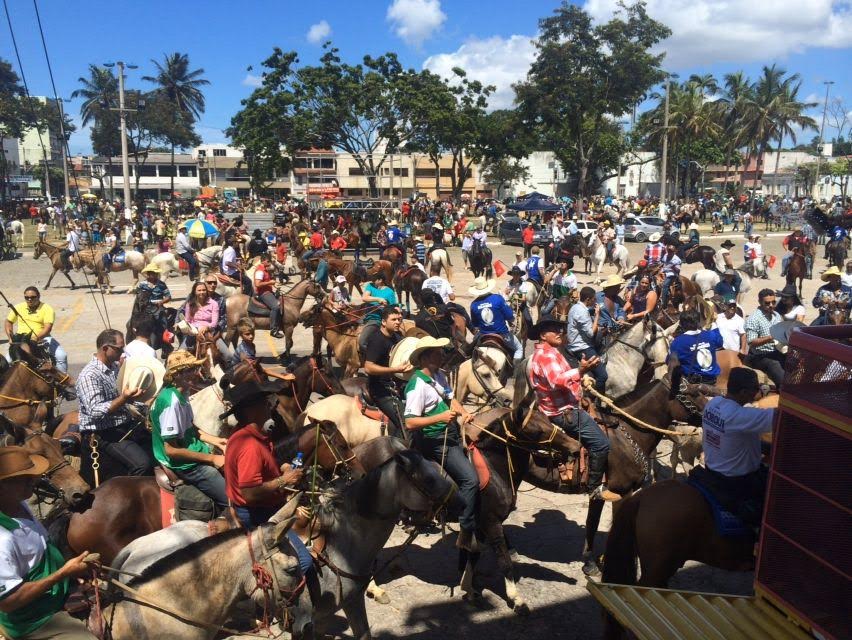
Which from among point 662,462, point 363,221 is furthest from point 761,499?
point 363,221

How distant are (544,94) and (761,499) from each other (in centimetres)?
4316

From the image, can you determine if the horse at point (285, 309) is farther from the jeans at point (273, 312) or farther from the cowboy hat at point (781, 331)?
the cowboy hat at point (781, 331)

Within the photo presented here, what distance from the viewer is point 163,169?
352 ft

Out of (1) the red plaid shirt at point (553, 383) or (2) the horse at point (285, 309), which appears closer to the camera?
(1) the red plaid shirt at point (553, 383)

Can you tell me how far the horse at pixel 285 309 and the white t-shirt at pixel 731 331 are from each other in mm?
7517

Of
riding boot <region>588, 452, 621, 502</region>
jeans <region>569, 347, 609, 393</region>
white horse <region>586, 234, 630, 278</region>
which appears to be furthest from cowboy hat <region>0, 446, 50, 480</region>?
white horse <region>586, 234, 630, 278</region>

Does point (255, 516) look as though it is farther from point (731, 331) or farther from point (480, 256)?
point (480, 256)

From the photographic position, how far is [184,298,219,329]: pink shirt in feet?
38.3

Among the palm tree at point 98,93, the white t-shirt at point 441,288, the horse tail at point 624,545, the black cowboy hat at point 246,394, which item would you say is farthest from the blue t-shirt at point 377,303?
the palm tree at point 98,93

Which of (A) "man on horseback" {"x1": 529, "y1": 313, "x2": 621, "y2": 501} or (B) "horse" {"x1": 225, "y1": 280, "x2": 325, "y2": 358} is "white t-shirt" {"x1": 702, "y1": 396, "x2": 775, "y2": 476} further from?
(B) "horse" {"x1": 225, "y1": 280, "x2": 325, "y2": 358}

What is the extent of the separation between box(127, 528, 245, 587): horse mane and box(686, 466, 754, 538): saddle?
341cm

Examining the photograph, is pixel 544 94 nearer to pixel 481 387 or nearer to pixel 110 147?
pixel 481 387

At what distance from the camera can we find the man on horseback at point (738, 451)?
5074mm

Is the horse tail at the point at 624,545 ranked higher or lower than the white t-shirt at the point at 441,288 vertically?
lower
